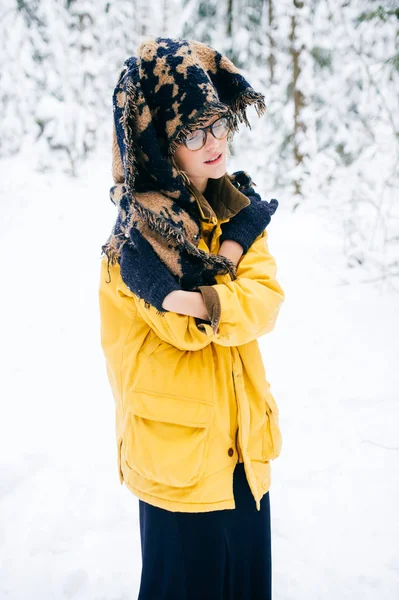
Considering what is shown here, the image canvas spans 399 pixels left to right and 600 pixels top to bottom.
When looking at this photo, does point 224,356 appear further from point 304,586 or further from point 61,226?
point 61,226

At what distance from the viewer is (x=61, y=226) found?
10.4 meters

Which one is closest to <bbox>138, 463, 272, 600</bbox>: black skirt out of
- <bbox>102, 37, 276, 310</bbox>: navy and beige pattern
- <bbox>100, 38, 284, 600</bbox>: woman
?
<bbox>100, 38, 284, 600</bbox>: woman

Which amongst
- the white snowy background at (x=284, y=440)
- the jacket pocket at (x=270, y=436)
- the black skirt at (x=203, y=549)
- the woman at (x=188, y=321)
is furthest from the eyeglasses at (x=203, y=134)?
the white snowy background at (x=284, y=440)

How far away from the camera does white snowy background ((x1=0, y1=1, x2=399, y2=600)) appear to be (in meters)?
2.37

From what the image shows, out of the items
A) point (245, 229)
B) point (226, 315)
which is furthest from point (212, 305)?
point (245, 229)

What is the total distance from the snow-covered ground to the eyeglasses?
244cm

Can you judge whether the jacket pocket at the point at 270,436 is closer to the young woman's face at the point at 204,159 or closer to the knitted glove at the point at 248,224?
the knitted glove at the point at 248,224

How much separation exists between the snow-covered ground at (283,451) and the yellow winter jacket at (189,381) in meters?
1.39

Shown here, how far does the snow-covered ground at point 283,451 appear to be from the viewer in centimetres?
236

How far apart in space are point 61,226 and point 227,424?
10.1 m

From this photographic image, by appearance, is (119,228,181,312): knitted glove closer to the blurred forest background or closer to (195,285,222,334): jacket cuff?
(195,285,222,334): jacket cuff

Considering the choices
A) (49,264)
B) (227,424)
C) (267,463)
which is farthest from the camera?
(49,264)

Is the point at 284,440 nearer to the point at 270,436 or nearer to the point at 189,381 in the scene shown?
the point at 270,436

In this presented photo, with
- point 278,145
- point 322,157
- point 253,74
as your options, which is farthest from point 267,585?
point 253,74
